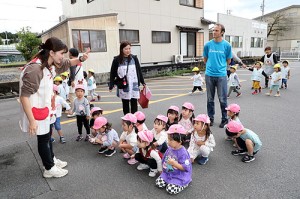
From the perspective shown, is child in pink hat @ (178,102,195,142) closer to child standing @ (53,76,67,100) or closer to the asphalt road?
the asphalt road

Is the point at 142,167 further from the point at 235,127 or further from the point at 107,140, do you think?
the point at 235,127

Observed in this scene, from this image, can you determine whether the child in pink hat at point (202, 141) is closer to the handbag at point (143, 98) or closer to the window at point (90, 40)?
the handbag at point (143, 98)

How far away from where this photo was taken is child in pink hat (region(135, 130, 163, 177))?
2857 millimetres

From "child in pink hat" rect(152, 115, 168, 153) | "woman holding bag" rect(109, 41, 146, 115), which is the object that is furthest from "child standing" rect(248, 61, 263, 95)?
"child in pink hat" rect(152, 115, 168, 153)

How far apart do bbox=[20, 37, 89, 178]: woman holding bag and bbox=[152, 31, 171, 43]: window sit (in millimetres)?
13444

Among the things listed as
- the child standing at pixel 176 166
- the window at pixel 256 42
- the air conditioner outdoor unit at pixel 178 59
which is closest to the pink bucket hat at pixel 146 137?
the child standing at pixel 176 166

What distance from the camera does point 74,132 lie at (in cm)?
470

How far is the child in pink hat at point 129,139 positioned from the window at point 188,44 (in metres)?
15.2

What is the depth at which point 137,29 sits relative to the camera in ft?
46.8

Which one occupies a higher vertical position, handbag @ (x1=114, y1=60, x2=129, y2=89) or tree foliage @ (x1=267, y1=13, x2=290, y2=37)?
tree foliage @ (x1=267, y1=13, x2=290, y2=37)

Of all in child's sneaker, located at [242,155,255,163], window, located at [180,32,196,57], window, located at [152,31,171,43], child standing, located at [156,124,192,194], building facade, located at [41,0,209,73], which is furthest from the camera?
window, located at [180,32,196,57]

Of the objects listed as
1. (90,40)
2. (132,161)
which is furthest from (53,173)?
(90,40)

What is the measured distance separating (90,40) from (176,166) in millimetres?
10946

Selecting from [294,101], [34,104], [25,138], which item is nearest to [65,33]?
[25,138]
